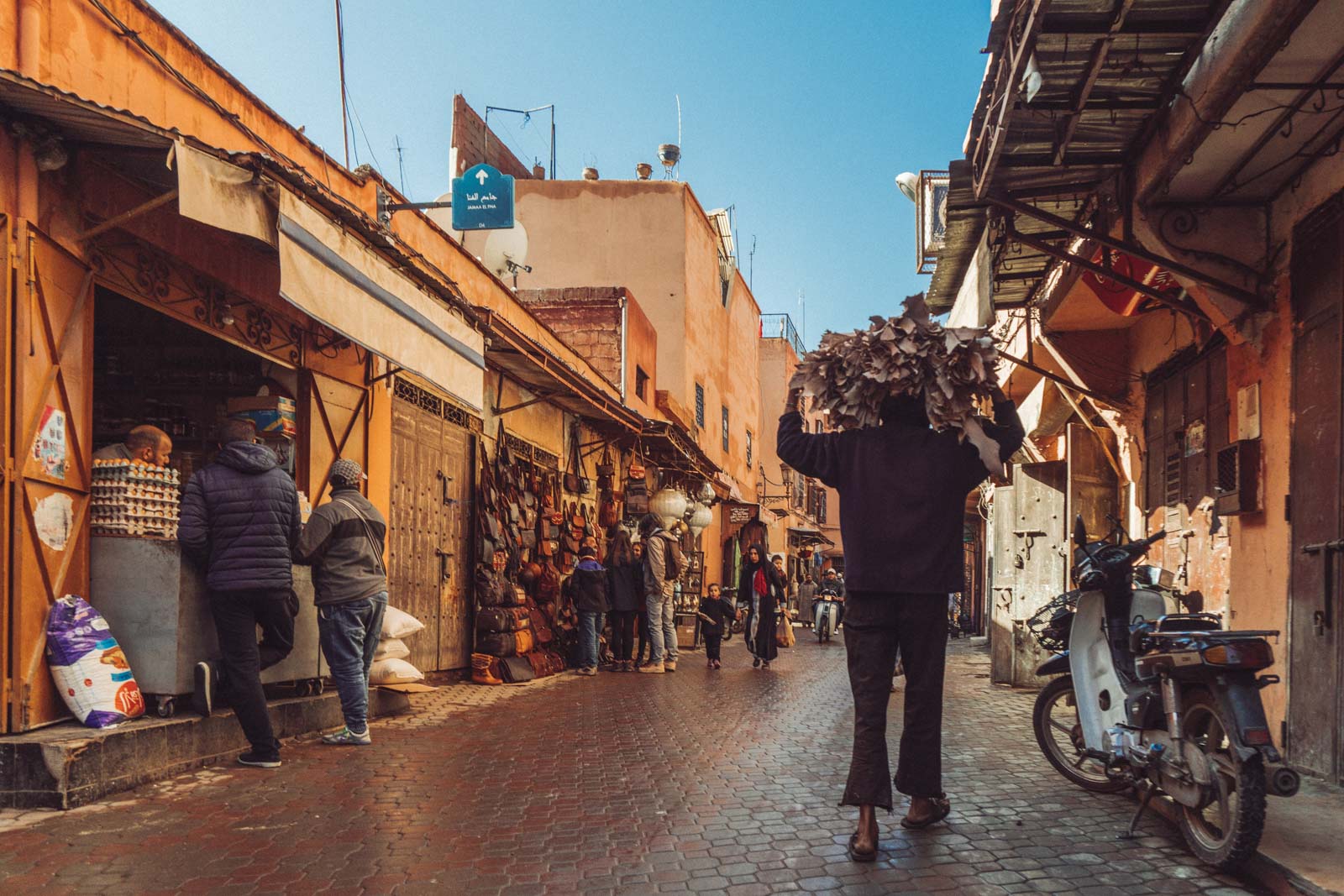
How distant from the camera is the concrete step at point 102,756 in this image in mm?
5074

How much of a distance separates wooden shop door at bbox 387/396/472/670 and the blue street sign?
85.6 inches

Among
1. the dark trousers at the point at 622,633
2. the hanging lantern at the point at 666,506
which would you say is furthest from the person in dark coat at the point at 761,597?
the hanging lantern at the point at 666,506

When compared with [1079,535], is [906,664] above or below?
below

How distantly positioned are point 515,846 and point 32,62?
15.4 feet

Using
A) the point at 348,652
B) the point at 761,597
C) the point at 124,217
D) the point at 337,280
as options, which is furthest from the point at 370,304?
the point at 761,597

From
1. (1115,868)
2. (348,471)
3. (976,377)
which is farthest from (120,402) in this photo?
(1115,868)

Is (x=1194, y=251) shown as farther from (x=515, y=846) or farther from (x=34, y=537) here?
(x=34, y=537)

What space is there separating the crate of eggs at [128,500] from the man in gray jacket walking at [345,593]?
917 millimetres

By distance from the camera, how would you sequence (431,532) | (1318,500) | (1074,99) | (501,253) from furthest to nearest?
(501,253)
(431,532)
(1074,99)
(1318,500)

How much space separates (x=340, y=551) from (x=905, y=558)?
13.2 ft

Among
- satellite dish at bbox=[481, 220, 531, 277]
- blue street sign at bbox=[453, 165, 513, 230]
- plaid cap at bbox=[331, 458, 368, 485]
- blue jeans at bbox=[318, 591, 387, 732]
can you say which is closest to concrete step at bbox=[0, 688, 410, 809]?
blue jeans at bbox=[318, 591, 387, 732]

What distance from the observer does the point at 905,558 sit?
4629 mm

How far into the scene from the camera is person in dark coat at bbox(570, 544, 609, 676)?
13688 millimetres

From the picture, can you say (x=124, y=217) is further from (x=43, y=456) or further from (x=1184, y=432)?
(x=1184, y=432)
